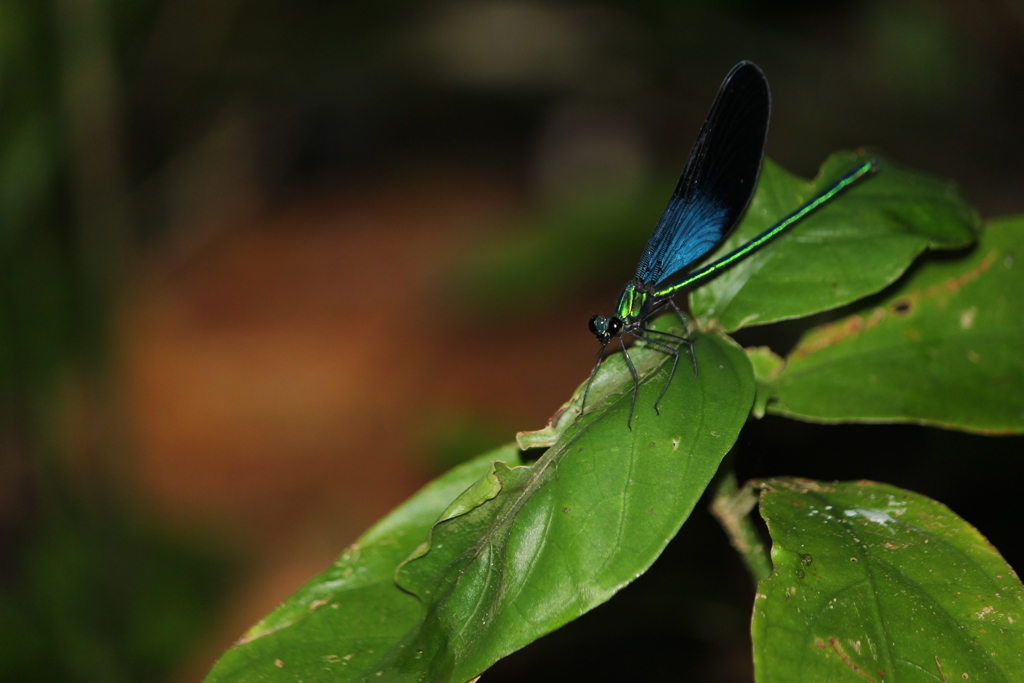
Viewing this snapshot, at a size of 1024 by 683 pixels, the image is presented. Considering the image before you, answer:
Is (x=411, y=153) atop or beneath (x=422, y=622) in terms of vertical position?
atop

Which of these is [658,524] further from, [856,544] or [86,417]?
[86,417]

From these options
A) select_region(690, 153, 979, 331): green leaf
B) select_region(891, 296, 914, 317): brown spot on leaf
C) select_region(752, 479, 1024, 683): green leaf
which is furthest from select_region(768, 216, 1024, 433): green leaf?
select_region(752, 479, 1024, 683): green leaf

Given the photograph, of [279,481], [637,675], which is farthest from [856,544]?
[279,481]

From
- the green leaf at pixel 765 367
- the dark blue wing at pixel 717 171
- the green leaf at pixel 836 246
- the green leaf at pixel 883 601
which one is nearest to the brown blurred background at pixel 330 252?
the green leaf at pixel 765 367

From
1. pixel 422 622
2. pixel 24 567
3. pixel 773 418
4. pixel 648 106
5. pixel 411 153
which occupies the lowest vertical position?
pixel 773 418

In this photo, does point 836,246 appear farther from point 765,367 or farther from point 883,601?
point 883,601

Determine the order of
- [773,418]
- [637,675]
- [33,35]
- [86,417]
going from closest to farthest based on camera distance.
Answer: [773,418]
[637,675]
[33,35]
[86,417]

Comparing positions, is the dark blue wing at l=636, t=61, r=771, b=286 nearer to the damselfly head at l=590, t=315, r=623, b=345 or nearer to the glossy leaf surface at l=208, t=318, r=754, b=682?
the damselfly head at l=590, t=315, r=623, b=345
